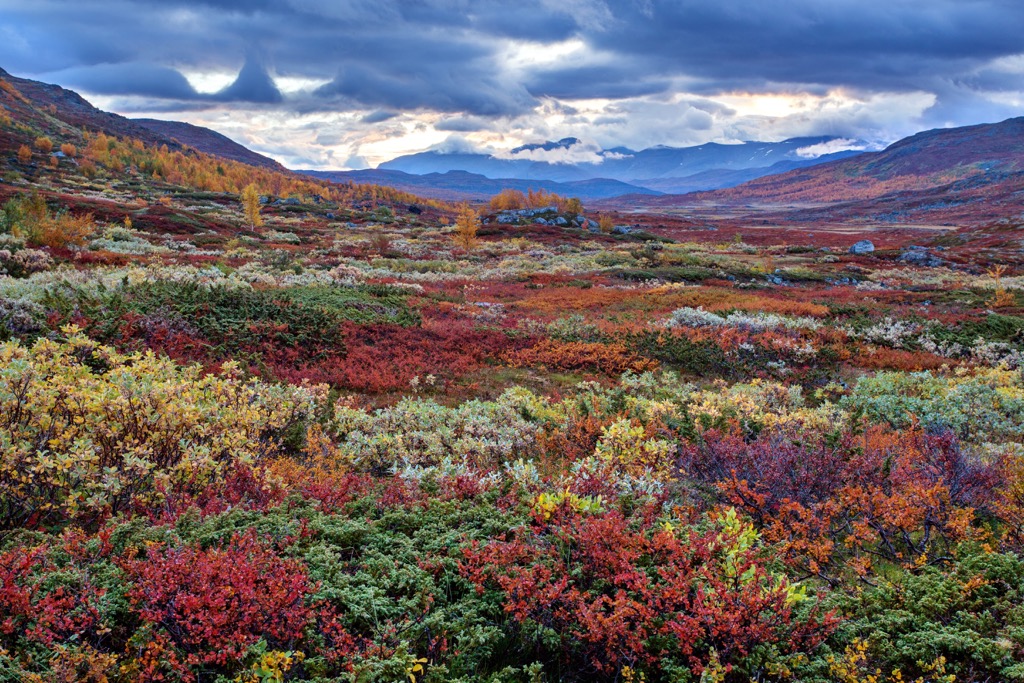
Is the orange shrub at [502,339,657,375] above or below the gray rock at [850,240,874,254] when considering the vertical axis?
below

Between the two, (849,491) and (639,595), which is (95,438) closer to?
(639,595)

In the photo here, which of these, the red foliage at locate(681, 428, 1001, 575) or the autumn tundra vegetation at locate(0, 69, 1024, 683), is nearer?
the autumn tundra vegetation at locate(0, 69, 1024, 683)

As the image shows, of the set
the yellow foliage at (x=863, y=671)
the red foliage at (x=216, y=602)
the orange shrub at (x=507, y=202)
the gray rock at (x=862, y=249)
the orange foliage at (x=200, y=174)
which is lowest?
the yellow foliage at (x=863, y=671)

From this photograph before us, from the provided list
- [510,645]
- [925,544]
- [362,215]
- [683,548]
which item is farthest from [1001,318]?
[362,215]

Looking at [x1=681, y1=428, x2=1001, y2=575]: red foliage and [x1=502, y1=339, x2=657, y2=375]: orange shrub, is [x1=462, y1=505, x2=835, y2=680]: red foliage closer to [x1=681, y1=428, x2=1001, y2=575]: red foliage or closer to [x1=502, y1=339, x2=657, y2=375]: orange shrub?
[x1=681, y1=428, x2=1001, y2=575]: red foliage

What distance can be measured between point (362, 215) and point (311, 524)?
109 metres

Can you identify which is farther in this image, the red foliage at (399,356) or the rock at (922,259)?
the rock at (922,259)

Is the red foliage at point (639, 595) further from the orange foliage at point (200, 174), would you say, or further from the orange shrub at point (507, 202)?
the orange shrub at point (507, 202)

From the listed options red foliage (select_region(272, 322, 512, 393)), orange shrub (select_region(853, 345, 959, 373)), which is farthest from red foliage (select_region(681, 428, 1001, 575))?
orange shrub (select_region(853, 345, 959, 373))

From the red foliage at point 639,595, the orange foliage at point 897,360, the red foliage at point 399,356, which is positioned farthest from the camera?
the orange foliage at point 897,360

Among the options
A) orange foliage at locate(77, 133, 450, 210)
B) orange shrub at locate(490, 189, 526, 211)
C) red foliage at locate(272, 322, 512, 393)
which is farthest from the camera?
orange shrub at locate(490, 189, 526, 211)

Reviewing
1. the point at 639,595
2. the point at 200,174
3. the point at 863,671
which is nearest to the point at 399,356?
the point at 639,595

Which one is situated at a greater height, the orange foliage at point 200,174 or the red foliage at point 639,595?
the orange foliage at point 200,174

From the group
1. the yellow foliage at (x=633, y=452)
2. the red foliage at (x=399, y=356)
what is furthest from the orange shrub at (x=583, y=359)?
the yellow foliage at (x=633, y=452)
